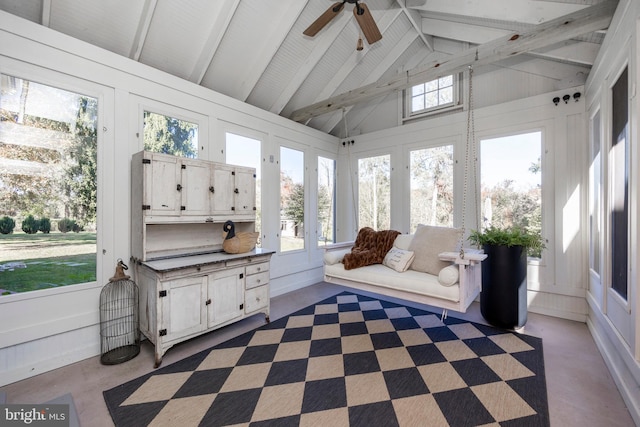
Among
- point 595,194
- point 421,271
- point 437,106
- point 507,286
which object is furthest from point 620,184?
point 437,106

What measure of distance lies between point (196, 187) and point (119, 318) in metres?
1.45

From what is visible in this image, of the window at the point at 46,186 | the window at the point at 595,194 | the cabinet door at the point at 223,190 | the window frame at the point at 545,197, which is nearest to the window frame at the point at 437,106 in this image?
the window frame at the point at 545,197

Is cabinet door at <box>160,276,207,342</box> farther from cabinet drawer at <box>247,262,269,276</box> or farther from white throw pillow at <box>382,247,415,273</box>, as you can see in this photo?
white throw pillow at <box>382,247,415,273</box>

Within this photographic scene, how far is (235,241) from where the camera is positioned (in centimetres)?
297

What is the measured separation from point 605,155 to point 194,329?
13.7ft

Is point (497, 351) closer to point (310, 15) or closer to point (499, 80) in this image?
point (499, 80)

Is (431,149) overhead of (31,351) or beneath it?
overhead

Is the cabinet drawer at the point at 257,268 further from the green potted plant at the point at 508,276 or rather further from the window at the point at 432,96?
the window at the point at 432,96

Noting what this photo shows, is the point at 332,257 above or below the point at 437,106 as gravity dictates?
below

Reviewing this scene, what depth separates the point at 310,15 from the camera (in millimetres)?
3229

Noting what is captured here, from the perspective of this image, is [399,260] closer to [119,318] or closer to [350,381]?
[350,381]

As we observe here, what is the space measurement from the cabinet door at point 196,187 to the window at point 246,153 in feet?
2.32

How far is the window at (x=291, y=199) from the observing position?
432 centimetres

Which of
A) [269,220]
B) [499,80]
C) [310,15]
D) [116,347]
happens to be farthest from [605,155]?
[116,347]
